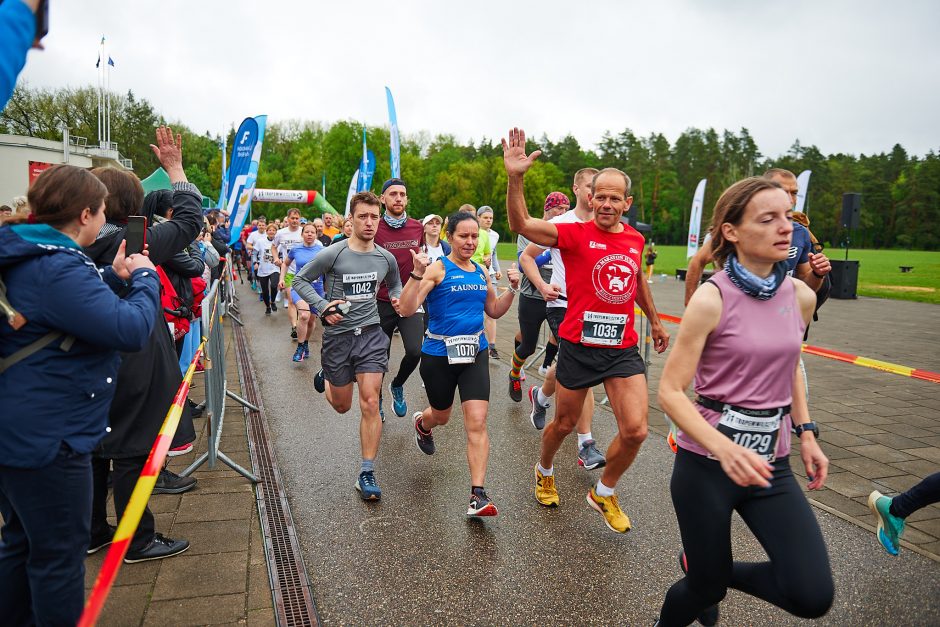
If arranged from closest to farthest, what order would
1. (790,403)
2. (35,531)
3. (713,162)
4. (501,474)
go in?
(35,531) < (790,403) < (501,474) < (713,162)

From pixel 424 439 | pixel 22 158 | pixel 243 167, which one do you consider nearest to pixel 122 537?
pixel 424 439

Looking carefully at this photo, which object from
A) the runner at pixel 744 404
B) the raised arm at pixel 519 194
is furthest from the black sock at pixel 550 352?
the runner at pixel 744 404

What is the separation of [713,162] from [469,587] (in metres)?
105

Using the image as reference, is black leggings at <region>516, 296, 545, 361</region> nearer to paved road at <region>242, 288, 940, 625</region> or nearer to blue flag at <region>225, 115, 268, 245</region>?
paved road at <region>242, 288, 940, 625</region>

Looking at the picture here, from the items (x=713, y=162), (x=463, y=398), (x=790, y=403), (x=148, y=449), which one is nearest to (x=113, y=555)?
(x=148, y=449)

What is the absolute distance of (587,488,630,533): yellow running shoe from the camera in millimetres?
3875

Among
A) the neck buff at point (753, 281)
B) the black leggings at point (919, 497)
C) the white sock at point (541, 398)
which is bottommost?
the white sock at point (541, 398)

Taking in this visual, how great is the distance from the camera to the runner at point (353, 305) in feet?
15.9

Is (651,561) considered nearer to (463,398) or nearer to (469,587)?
(469,587)

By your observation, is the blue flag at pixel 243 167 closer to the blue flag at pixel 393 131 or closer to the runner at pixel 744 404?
the blue flag at pixel 393 131

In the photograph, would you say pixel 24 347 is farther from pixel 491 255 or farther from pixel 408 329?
pixel 491 255

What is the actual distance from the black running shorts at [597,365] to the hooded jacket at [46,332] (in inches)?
102

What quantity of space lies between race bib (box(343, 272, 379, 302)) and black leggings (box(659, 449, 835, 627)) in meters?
3.06

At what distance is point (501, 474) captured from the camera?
4.97m
